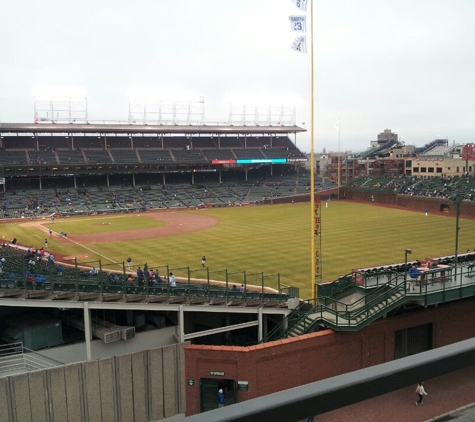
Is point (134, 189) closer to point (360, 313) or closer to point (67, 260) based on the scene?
point (67, 260)

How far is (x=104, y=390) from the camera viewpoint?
18.0 metres

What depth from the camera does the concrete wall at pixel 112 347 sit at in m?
19.6

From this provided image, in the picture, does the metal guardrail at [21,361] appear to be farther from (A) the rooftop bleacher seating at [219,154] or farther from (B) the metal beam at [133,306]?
(A) the rooftop bleacher seating at [219,154]

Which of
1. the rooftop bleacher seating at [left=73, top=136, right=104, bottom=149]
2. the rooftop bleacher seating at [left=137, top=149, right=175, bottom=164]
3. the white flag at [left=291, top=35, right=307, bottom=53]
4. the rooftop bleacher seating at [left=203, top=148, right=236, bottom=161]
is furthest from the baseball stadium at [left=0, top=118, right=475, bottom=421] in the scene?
the rooftop bleacher seating at [left=203, top=148, right=236, bottom=161]

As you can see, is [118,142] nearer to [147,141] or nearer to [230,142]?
[147,141]

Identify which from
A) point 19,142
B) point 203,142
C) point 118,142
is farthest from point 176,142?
point 19,142

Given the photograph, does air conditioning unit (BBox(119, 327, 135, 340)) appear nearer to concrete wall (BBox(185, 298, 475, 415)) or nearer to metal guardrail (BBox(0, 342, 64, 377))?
metal guardrail (BBox(0, 342, 64, 377))

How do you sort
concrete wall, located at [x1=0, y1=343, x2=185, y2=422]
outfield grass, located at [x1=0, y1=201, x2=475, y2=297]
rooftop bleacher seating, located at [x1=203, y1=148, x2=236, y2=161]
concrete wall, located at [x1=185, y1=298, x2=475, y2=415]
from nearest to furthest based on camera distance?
concrete wall, located at [x1=0, y1=343, x2=185, y2=422] → concrete wall, located at [x1=185, y1=298, x2=475, y2=415] → outfield grass, located at [x1=0, y1=201, x2=475, y2=297] → rooftop bleacher seating, located at [x1=203, y1=148, x2=236, y2=161]

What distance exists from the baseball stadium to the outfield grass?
20cm

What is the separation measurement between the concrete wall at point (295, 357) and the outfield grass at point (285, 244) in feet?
16.3

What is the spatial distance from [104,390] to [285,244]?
22.5 m

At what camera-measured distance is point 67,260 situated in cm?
3484

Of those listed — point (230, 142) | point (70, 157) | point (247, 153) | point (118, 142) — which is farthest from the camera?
point (230, 142)

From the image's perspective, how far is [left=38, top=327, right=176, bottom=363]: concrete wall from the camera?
64.2ft
